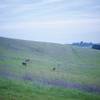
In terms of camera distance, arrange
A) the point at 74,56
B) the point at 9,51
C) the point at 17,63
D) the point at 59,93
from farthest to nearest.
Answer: the point at 74,56 < the point at 9,51 < the point at 17,63 < the point at 59,93

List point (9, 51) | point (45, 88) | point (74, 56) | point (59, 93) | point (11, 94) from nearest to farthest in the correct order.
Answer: point (11, 94) → point (59, 93) → point (45, 88) → point (9, 51) → point (74, 56)

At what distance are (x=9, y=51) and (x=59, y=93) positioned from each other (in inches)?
497

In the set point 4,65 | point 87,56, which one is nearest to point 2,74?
point 4,65

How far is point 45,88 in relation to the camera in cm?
1165

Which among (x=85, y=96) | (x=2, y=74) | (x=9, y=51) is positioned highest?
(x=9, y=51)

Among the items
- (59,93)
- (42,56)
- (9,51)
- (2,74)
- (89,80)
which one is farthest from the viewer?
(42,56)

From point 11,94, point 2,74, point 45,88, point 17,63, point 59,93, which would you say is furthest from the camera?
point 17,63

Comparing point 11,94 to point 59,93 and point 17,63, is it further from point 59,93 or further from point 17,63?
point 17,63

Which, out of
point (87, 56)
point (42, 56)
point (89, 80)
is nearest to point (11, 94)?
point (89, 80)

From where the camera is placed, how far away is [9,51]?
73.2ft

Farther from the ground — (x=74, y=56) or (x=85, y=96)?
(x=74, y=56)

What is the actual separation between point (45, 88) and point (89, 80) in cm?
528

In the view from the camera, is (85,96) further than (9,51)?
No

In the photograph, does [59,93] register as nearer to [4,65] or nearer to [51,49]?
[4,65]
